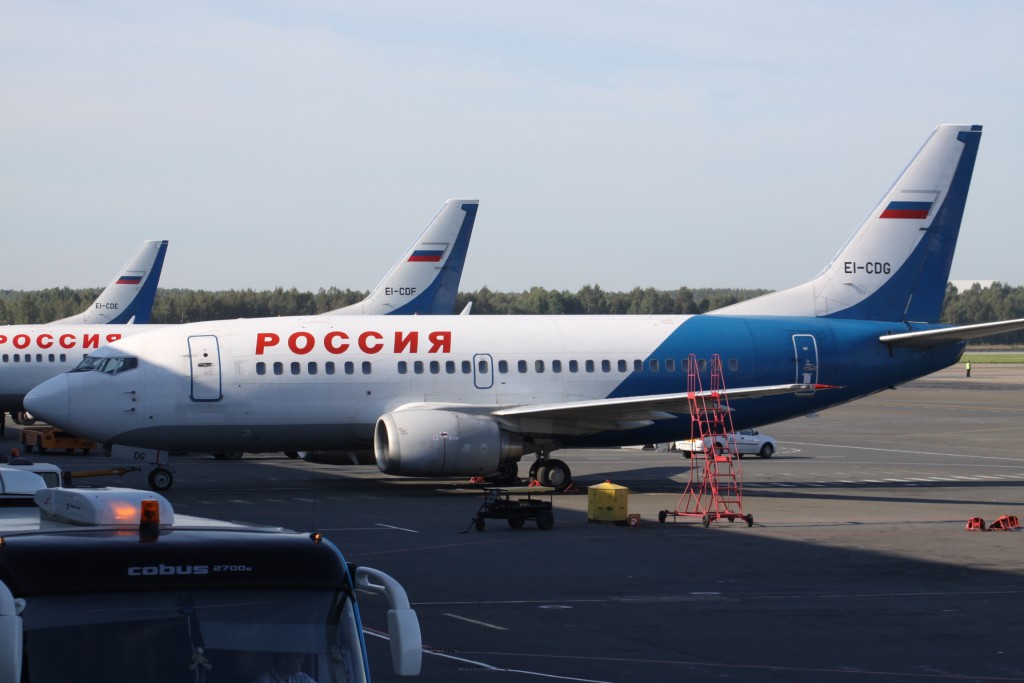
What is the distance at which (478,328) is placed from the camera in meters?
37.0

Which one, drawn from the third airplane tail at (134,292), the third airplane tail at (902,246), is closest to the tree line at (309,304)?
the third airplane tail at (134,292)

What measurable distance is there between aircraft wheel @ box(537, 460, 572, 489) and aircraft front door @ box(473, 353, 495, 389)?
8.73 ft

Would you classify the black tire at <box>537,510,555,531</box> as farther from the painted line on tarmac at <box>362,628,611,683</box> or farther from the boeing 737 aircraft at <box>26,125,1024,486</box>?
the painted line on tarmac at <box>362,628,611,683</box>

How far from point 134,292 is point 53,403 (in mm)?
39009

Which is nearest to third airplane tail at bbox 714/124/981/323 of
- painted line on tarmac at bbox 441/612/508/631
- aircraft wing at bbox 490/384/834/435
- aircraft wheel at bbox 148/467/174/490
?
aircraft wing at bbox 490/384/834/435

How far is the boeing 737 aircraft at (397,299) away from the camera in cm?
5616

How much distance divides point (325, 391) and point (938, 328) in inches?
696

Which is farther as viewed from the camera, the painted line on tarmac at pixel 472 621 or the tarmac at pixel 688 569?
the painted line on tarmac at pixel 472 621

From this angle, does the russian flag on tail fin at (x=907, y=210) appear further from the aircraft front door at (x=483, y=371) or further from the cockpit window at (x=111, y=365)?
the cockpit window at (x=111, y=365)

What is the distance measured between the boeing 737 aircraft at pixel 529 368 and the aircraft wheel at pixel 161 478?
3.34 ft

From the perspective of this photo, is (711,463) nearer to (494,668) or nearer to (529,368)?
(529,368)

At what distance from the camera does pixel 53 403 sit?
33.8 m

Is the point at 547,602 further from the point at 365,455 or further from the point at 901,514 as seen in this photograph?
the point at 365,455

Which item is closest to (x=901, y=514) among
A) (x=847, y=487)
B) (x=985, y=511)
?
(x=985, y=511)
